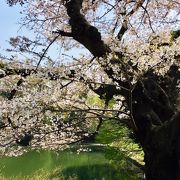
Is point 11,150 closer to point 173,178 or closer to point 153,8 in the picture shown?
point 173,178

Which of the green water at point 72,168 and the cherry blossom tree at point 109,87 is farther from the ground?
the green water at point 72,168

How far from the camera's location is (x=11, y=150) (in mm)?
6926

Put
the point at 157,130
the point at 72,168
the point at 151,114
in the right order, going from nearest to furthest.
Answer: the point at 157,130
the point at 151,114
the point at 72,168

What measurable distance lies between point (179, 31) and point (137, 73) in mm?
1372

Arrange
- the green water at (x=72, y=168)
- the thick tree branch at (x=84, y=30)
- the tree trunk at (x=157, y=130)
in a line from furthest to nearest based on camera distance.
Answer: the green water at (x=72, y=168)
the thick tree branch at (x=84, y=30)
the tree trunk at (x=157, y=130)

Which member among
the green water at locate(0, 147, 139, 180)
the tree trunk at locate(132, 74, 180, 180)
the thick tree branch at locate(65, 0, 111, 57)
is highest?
the green water at locate(0, 147, 139, 180)

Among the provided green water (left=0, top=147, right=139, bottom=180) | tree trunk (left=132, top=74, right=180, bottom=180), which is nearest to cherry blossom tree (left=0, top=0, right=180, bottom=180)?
tree trunk (left=132, top=74, right=180, bottom=180)

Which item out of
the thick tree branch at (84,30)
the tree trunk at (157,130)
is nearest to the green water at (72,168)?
the tree trunk at (157,130)

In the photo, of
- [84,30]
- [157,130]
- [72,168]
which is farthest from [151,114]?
[72,168]

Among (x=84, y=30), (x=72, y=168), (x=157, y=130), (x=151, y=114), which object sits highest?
(x=72, y=168)

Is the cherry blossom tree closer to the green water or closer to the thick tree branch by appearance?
the thick tree branch

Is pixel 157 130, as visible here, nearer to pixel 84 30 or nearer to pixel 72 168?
pixel 84 30

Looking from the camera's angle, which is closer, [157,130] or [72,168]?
[157,130]

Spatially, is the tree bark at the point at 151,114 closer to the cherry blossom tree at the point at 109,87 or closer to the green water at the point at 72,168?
the cherry blossom tree at the point at 109,87
